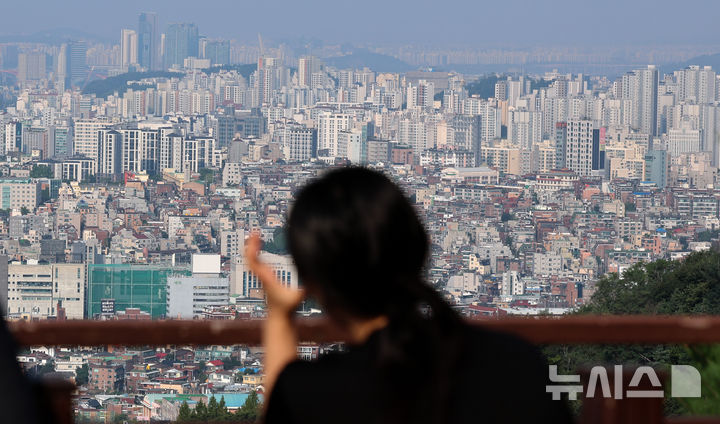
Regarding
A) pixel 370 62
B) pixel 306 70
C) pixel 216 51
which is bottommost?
pixel 306 70

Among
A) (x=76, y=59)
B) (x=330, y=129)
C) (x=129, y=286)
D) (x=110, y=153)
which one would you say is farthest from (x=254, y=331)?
(x=76, y=59)

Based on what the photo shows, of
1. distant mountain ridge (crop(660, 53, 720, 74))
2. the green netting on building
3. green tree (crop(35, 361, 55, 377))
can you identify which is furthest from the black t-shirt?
distant mountain ridge (crop(660, 53, 720, 74))

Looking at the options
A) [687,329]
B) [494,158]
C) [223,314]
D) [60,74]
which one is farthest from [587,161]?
[687,329]

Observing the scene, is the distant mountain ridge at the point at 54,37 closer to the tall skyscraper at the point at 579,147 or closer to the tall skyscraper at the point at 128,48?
the tall skyscraper at the point at 128,48

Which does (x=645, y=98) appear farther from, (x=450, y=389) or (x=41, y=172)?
(x=450, y=389)

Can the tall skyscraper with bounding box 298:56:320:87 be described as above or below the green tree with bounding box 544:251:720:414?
above

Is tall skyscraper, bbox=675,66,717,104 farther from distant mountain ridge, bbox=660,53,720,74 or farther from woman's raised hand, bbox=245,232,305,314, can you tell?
woman's raised hand, bbox=245,232,305,314
